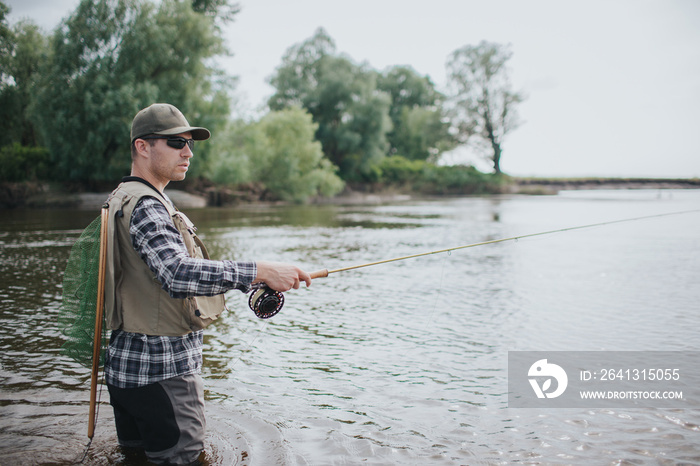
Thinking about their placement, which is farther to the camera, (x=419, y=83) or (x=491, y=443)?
(x=419, y=83)

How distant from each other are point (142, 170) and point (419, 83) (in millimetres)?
109322

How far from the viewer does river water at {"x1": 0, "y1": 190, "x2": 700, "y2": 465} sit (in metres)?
4.12

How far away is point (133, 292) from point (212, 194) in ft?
138

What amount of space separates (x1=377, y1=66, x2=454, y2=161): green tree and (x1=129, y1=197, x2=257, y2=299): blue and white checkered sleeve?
7743 centimetres

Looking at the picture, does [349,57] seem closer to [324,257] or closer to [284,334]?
[324,257]

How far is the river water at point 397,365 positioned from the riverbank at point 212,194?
24.1m

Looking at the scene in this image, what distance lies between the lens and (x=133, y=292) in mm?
3018

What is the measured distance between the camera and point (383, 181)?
245ft

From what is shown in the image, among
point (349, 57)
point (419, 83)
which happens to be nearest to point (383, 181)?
point (349, 57)

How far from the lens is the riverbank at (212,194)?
118 feet

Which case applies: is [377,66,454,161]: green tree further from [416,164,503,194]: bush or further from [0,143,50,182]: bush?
[0,143,50,182]: bush

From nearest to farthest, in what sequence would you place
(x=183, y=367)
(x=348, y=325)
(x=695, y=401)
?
1. (x=183, y=367)
2. (x=695, y=401)
3. (x=348, y=325)

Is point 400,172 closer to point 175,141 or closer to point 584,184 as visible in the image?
point 584,184

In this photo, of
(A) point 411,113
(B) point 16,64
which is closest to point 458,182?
(A) point 411,113
